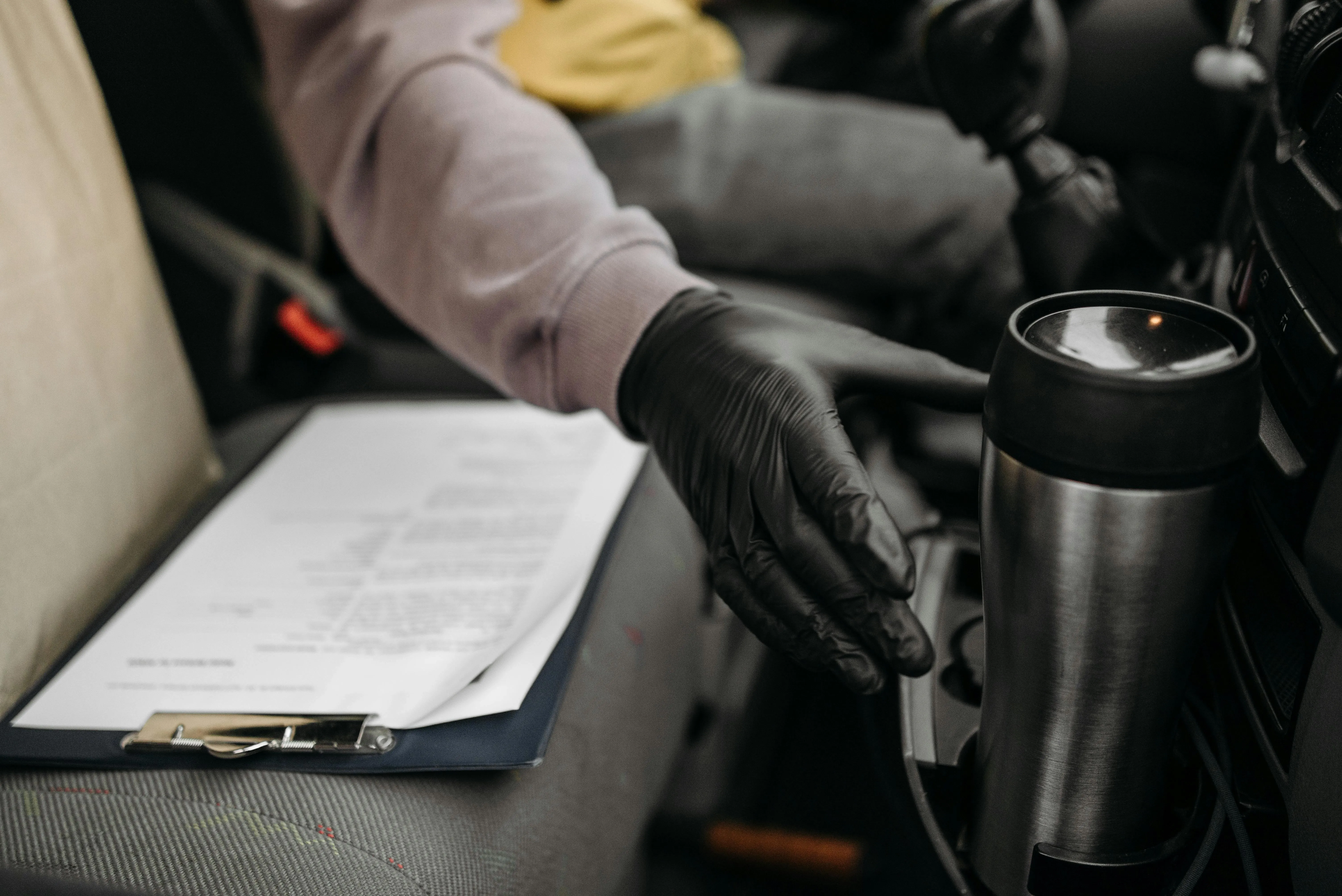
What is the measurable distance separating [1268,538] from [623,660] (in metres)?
0.32

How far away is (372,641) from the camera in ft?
1.58

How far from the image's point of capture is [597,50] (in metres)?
0.86

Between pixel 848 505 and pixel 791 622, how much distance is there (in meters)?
0.06

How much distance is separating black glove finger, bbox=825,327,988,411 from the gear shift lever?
0.54 ft

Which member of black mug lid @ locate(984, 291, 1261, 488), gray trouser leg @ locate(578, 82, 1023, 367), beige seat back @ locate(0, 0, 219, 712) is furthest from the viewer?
gray trouser leg @ locate(578, 82, 1023, 367)

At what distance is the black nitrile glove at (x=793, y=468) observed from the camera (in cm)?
35

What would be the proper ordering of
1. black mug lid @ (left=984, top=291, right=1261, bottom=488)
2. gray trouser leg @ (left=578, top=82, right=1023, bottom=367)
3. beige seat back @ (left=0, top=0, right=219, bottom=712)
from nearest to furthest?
black mug lid @ (left=984, top=291, right=1261, bottom=488), beige seat back @ (left=0, top=0, right=219, bottom=712), gray trouser leg @ (left=578, top=82, right=1023, bottom=367)

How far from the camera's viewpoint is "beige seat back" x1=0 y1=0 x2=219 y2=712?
0.49m

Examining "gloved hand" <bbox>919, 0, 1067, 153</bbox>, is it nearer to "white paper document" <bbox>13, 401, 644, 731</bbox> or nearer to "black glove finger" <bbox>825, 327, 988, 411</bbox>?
"black glove finger" <bbox>825, 327, 988, 411</bbox>

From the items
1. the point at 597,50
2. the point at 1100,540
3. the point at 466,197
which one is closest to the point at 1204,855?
the point at 1100,540

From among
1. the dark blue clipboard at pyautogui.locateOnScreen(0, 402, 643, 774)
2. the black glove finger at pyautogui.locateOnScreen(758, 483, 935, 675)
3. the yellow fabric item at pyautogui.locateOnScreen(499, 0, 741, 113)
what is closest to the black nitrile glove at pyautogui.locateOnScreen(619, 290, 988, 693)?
the black glove finger at pyautogui.locateOnScreen(758, 483, 935, 675)

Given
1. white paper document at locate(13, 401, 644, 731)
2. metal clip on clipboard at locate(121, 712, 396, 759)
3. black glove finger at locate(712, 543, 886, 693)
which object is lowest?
white paper document at locate(13, 401, 644, 731)

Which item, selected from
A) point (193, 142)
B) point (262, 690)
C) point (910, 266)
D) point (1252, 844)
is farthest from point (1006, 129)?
point (193, 142)

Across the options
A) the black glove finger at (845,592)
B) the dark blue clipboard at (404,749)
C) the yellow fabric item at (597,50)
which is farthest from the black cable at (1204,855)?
the yellow fabric item at (597,50)
